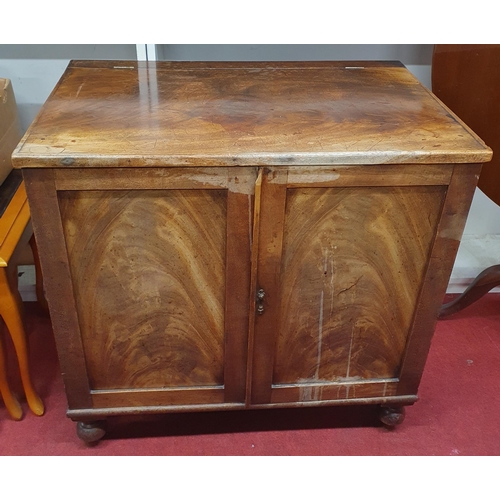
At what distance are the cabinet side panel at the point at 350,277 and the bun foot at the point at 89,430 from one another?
44 cm

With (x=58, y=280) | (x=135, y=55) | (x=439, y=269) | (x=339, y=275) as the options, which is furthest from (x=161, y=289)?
(x=135, y=55)

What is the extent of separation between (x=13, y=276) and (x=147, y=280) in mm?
370

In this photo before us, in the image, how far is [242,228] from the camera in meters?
1.06

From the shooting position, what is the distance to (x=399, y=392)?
1354mm

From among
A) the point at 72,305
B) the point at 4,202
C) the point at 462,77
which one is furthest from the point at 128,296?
the point at 462,77

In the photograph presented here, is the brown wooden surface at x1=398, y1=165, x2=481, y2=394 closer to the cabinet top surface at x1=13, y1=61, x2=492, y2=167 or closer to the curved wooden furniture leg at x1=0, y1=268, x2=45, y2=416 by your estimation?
the cabinet top surface at x1=13, y1=61, x2=492, y2=167

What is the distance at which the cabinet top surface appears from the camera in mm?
972

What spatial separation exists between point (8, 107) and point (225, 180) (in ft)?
2.45

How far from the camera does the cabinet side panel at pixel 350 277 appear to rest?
107cm

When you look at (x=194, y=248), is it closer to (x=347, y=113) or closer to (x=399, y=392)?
(x=347, y=113)

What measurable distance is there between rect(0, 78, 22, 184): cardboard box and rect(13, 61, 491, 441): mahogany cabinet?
23 centimetres

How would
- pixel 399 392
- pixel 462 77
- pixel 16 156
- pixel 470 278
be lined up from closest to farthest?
A: pixel 16 156
pixel 399 392
pixel 462 77
pixel 470 278

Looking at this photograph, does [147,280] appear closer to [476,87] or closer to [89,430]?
[89,430]

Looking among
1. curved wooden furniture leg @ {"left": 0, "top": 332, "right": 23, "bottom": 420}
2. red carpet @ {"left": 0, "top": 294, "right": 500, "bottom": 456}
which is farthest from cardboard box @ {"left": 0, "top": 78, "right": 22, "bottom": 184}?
red carpet @ {"left": 0, "top": 294, "right": 500, "bottom": 456}
